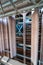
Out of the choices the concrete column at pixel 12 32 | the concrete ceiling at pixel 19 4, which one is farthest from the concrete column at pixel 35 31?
the concrete column at pixel 12 32

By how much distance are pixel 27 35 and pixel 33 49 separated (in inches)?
45.6

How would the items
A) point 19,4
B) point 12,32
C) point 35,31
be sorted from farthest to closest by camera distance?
point 12,32 < point 35,31 < point 19,4

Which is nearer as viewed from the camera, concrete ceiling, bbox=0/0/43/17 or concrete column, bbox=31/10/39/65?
concrete ceiling, bbox=0/0/43/17

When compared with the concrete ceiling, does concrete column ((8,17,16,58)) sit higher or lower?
lower

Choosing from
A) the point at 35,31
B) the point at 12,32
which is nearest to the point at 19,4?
the point at 35,31

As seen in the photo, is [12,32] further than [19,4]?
Yes

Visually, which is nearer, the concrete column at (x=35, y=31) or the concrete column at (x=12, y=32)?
the concrete column at (x=35, y=31)

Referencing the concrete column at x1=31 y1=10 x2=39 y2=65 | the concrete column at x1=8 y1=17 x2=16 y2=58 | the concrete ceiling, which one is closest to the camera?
the concrete ceiling

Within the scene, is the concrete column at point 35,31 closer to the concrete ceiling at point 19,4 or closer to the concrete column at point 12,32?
the concrete ceiling at point 19,4

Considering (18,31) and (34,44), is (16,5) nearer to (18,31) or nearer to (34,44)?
(34,44)

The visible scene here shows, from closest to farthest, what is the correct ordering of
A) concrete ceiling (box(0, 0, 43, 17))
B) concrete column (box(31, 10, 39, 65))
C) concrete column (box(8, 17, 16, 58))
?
concrete ceiling (box(0, 0, 43, 17)), concrete column (box(31, 10, 39, 65)), concrete column (box(8, 17, 16, 58))

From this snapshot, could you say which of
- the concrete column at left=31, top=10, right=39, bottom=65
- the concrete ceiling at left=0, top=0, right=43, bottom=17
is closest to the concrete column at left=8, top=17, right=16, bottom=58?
the concrete ceiling at left=0, top=0, right=43, bottom=17

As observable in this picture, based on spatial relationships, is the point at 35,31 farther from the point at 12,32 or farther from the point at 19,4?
the point at 12,32

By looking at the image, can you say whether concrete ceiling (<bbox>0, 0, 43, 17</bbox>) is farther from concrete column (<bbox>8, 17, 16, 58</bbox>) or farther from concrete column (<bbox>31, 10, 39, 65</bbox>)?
concrete column (<bbox>8, 17, 16, 58</bbox>)
